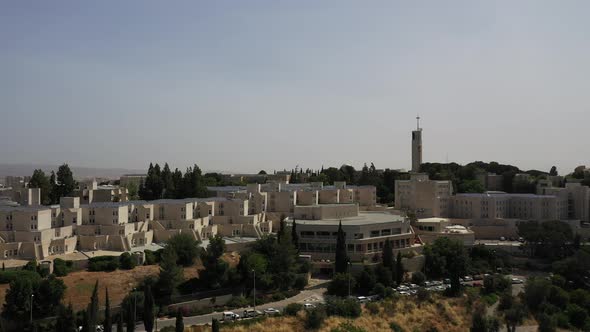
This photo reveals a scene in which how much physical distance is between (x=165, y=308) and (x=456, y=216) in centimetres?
4132

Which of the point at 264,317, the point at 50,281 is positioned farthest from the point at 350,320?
the point at 50,281

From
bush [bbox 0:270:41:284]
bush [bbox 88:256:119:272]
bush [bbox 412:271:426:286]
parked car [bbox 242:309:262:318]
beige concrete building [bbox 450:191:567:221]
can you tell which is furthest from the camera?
beige concrete building [bbox 450:191:567:221]

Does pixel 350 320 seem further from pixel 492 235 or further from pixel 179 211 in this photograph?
pixel 492 235

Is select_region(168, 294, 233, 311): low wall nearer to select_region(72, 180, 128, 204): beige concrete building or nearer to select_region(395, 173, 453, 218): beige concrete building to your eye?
select_region(72, 180, 128, 204): beige concrete building

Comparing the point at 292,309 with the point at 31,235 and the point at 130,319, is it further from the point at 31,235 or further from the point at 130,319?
the point at 31,235

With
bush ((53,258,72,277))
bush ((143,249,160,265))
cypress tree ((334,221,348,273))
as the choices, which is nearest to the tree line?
bush ((143,249,160,265))

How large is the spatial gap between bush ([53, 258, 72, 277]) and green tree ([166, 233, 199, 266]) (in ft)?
25.8

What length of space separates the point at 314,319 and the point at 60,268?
17725mm

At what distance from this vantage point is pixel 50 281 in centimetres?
3497

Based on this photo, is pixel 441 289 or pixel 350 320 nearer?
pixel 350 320

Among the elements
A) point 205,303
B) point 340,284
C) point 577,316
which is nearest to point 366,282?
point 340,284

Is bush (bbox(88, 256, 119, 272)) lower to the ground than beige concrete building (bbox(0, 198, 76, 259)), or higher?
lower

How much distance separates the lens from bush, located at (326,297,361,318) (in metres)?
39.3

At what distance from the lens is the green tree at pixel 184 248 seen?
44688 millimetres
